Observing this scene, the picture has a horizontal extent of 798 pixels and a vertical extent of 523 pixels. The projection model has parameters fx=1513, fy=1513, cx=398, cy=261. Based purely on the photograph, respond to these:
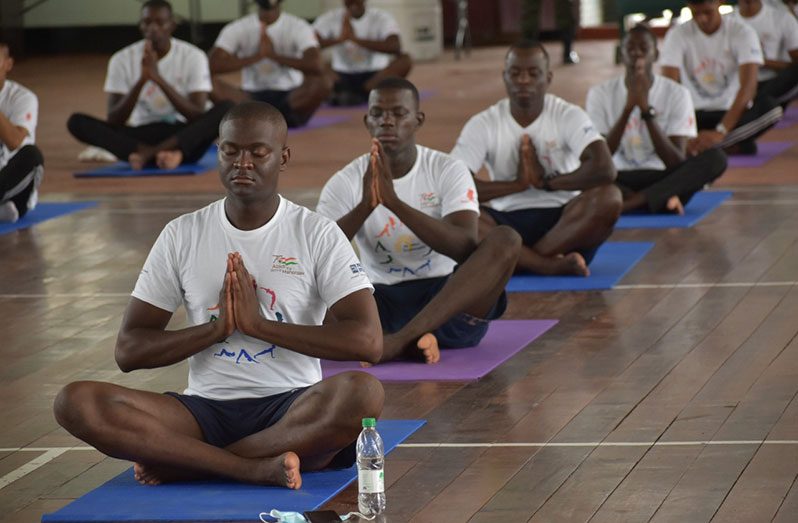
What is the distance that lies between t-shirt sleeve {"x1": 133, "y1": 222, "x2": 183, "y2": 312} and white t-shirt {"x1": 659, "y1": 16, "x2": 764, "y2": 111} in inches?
221

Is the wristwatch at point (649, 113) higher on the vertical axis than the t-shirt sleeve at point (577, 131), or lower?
lower

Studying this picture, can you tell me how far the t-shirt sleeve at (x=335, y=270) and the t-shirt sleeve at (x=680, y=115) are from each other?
13.3ft

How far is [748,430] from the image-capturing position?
406 cm

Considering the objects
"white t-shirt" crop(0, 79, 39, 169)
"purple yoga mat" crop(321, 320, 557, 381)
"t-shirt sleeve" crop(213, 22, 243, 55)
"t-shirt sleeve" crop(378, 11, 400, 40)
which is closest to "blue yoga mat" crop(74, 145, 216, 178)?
"t-shirt sleeve" crop(213, 22, 243, 55)

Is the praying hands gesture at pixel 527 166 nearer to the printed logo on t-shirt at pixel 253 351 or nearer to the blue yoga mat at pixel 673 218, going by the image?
the blue yoga mat at pixel 673 218

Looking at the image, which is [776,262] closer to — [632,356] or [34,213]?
[632,356]

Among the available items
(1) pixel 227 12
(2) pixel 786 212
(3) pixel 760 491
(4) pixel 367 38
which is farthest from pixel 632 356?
(1) pixel 227 12

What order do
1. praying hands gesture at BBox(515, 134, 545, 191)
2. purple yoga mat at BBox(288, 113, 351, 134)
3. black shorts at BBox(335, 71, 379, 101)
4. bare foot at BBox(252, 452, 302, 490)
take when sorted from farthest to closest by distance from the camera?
black shorts at BBox(335, 71, 379, 101), purple yoga mat at BBox(288, 113, 351, 134), praying hands gesture at BBox(515, 134, 545, 191), bare foot at BBox(252, 452, 302, 490)

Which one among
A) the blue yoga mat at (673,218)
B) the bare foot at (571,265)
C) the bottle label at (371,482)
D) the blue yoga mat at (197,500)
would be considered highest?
the bottle label at (371,482)

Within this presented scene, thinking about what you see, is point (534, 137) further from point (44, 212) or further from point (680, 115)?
point (44, 212)

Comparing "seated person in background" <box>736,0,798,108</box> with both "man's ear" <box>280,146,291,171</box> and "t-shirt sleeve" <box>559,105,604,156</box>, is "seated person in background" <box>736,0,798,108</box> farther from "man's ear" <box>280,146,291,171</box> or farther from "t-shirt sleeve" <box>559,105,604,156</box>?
"man's ear" <box>280,146,291,171</box>

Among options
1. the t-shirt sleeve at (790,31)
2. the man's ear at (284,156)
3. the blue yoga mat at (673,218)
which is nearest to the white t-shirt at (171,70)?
the blue yoga mat at (673,218)

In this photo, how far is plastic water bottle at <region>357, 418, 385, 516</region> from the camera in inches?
136

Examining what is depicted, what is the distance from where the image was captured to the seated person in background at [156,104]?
9.33 meters
